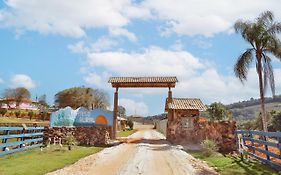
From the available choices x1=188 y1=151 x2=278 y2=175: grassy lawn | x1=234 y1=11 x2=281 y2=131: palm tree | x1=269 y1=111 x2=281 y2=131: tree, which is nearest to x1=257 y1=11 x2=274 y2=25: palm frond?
x1=234 y1=11 x2=281 y2=131: palm tree

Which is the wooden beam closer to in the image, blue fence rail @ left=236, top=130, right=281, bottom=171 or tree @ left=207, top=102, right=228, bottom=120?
blue fence rail @ left=236, top=130, right=281, bottom=171

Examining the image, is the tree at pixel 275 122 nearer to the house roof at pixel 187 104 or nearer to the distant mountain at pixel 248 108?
the house roof at pixel 187 104

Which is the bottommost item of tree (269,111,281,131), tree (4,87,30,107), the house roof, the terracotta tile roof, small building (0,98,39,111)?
tree (269,111,281,131)

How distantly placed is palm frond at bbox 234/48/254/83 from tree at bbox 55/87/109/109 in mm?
50614

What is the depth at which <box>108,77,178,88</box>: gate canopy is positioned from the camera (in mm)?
30436

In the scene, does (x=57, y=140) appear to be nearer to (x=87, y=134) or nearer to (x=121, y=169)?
(x=87, y=134)

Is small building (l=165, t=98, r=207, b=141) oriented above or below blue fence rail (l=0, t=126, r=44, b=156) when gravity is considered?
above

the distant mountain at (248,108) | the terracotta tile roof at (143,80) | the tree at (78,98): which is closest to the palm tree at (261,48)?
the terracotta tile roof at (143,80)

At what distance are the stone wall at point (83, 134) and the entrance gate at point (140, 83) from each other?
4.69 m

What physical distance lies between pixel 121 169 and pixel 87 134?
12900mm

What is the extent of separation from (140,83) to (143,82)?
1.26 feet

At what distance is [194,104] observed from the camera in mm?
30375

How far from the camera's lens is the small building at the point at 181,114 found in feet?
91.8

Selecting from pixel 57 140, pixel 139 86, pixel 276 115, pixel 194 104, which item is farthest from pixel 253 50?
pixel 276 115
